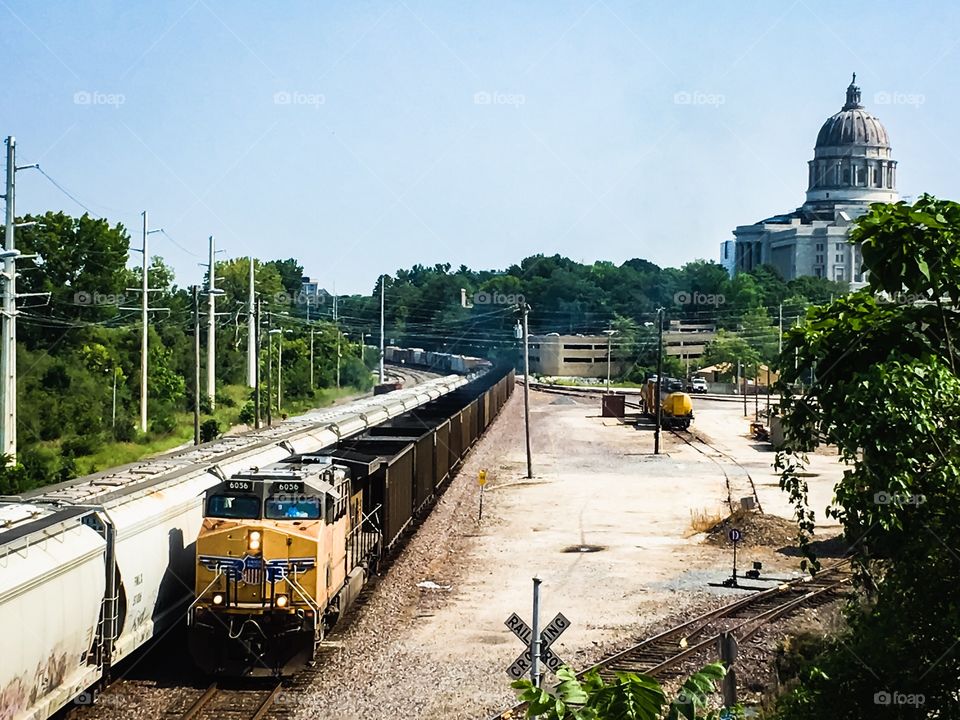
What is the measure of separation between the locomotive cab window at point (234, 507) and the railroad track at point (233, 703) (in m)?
2.82

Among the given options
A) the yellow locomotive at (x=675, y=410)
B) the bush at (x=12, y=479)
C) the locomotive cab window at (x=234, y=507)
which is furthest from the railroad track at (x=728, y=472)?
the locomotive cab window at (x=234, y=507)

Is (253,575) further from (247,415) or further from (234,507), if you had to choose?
(247,415)

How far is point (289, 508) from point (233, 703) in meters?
3.20

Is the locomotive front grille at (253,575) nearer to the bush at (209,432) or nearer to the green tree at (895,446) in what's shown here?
the green tree at (895,446)

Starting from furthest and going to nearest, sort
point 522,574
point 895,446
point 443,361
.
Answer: point 443,361, point 522,574, point 895,446

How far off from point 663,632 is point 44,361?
176ft

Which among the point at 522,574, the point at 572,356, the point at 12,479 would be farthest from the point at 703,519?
the point at 572,356

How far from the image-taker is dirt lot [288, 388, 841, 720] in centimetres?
2012

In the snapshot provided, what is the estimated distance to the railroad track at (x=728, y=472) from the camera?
4675cm

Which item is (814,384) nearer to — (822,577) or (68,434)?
(822,577)

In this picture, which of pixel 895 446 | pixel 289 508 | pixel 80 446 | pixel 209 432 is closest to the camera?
pixel 895 446

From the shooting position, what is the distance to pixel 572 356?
167 meters

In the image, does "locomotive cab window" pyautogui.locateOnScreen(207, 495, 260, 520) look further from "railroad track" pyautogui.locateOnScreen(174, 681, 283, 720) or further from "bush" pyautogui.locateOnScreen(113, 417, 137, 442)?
"bush" pyautogui.locateOnScreen(113, 417, 137, 442)

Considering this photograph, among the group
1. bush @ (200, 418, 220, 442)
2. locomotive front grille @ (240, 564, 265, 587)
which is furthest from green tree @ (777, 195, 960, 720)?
bush @ (200, 418, 220, 442)
